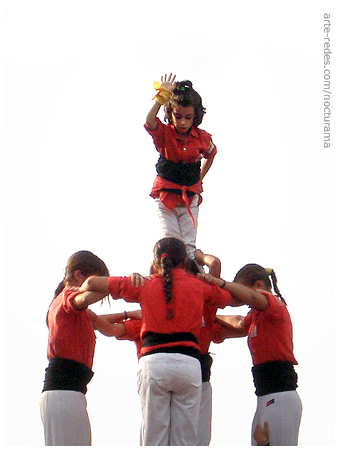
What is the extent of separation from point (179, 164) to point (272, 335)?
7.47 ft

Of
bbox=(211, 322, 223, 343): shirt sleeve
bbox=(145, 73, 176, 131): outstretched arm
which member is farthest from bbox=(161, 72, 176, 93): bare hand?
bbox=(211, 322, 223, 343): shirt sleeve

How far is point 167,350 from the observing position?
1022cm

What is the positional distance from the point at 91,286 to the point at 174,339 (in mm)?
912

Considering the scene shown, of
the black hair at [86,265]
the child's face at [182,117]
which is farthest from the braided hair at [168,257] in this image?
the child's face at [182,117]

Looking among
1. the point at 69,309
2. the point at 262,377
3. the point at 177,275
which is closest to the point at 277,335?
the point at 262,377

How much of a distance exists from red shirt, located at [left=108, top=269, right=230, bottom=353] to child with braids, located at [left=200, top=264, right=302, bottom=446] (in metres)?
0.45

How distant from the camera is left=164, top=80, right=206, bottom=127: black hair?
12086 mm

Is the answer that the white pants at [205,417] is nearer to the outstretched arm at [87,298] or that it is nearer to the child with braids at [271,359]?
the child with braids at [271,359]

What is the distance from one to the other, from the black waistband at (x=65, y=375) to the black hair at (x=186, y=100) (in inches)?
122

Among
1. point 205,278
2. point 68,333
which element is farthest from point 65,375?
point 205,278

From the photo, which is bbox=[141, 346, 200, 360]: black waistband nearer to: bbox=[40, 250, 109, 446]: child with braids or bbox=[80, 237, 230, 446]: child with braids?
bbox=[80, 237, 230, 446]: child with braids

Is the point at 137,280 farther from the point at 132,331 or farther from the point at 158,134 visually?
the point at 158,134

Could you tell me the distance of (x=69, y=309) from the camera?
10.7 meters

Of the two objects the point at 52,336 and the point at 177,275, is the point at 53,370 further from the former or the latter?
the point at 177,275
